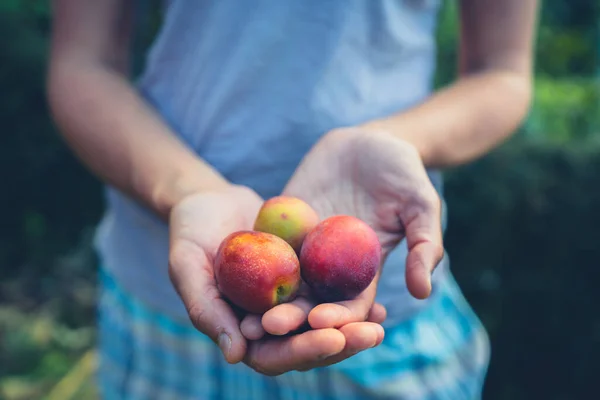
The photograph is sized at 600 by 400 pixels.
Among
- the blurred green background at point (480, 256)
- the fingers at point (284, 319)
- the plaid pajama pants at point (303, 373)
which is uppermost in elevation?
the fingers at point (284, 319)

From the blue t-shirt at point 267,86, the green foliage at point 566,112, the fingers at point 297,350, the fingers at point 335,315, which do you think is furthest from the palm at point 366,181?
the green foliage at point 566,112

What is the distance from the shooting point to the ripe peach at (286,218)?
122 centimetres

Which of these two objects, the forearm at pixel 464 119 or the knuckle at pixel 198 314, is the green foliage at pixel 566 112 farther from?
the knuckle at pixel 198 314

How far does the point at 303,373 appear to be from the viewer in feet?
4.26

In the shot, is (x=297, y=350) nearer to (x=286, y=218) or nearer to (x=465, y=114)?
(x=286, y=218)

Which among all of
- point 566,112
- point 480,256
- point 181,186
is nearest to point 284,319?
point 181,186

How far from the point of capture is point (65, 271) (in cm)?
403

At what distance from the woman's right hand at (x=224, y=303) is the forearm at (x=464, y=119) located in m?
0.37

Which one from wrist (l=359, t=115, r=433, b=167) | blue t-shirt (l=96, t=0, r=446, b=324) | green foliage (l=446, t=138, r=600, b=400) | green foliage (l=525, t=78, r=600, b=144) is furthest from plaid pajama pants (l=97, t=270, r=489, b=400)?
green foliage (l=525, t=78, r=600, b=144)

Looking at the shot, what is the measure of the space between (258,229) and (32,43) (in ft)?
10.8

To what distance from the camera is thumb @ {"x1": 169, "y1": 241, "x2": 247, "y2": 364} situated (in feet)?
3.06

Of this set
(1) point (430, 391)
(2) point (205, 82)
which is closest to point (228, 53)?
(2) point (205, 82)

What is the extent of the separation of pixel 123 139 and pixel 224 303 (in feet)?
1.74

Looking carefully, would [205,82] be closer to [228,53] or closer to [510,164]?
[228,53]
